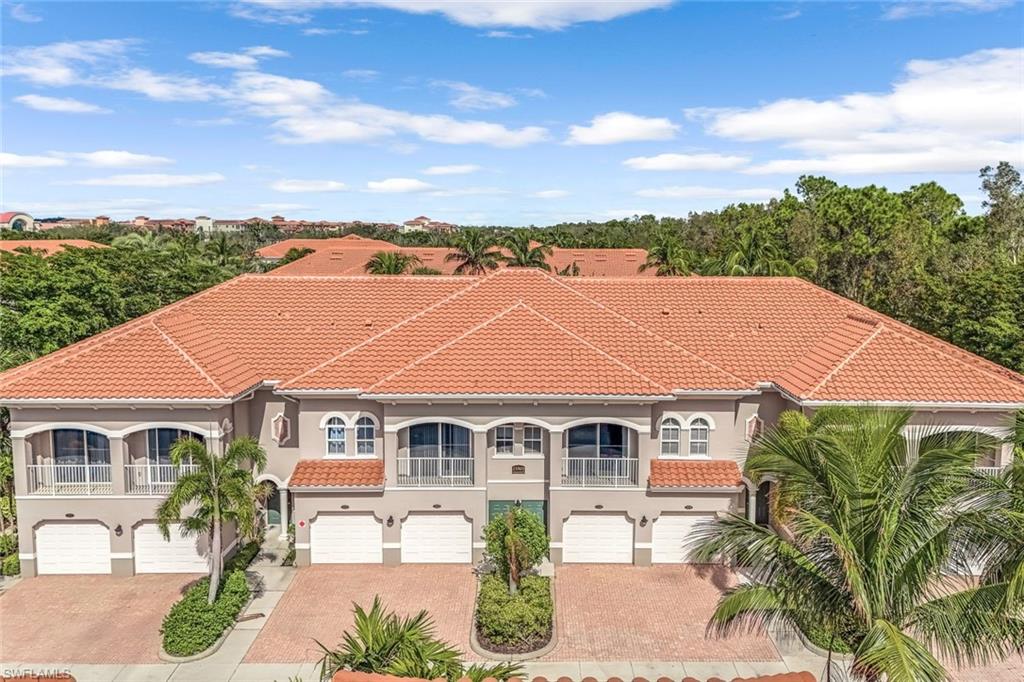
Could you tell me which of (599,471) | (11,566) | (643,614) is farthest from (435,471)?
(11,566)

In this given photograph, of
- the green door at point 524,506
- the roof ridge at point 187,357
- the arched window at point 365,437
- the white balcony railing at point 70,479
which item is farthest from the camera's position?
the arched window at point 365,437

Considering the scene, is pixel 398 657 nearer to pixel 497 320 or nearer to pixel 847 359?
pixel 497 320

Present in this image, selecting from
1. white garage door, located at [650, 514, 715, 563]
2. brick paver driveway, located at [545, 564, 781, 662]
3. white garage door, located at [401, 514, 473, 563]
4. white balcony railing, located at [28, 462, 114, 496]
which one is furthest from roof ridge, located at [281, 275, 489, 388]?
white garage door, located at [650, 514, 715, 563]

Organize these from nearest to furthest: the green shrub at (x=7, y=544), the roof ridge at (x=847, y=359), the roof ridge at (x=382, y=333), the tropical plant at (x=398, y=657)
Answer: the tropical plant at (x=398, y=657) < the roof ridge at (x=847, y=359) < the green shrub at (x=7, y=544) < the roof ridge at (x=382, y=333)

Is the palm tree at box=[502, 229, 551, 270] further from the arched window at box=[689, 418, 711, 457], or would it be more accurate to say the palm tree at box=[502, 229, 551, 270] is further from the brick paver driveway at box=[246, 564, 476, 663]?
the brick paver driveway at box=[246, 564, 476, 663]

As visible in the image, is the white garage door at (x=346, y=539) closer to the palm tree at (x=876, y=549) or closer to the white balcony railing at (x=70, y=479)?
the white balcony railing at (x=70, y=479)

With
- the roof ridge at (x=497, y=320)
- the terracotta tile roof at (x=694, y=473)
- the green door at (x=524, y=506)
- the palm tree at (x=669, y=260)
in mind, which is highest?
the palm tree at (x=669, y=260)

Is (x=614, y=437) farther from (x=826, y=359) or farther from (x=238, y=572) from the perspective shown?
(x=238, y=572)

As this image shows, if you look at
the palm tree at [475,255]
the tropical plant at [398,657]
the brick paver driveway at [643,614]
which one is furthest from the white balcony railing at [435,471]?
the palm tree at [475,255]
